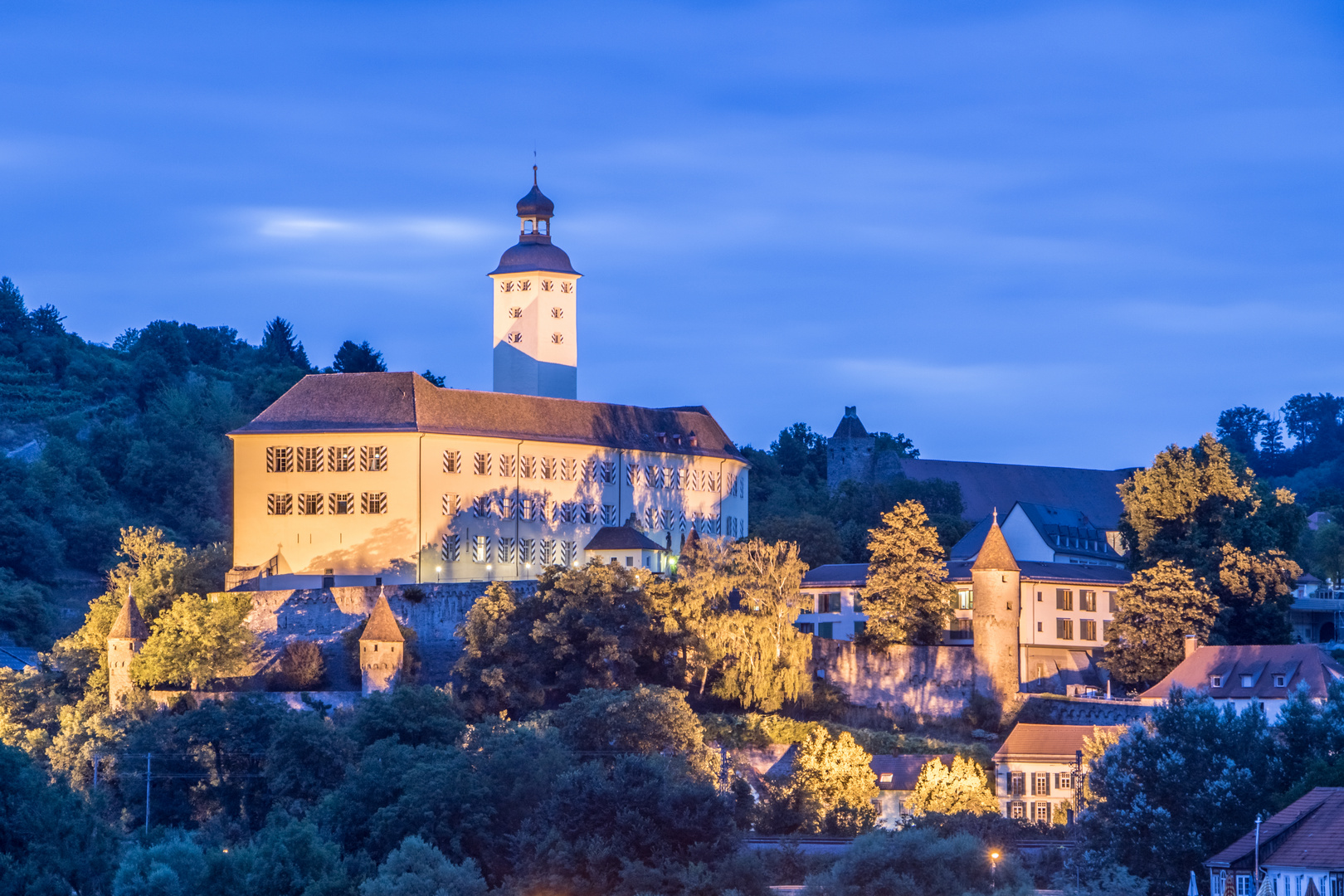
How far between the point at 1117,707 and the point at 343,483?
2574 centimetres

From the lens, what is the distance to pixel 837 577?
243 feet

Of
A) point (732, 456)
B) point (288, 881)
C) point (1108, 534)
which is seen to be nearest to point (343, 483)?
point (732, 456)

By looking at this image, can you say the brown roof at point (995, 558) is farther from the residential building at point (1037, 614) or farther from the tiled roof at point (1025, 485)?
the tiled roof at point (1025, 485)

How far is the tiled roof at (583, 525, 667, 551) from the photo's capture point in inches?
2928

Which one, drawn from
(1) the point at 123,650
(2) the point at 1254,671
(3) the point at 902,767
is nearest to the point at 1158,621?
(2) the point at 1254,671

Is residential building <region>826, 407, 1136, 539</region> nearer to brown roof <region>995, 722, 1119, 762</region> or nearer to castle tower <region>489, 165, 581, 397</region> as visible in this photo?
castle tower <region>489, 165, 581, 397</region>

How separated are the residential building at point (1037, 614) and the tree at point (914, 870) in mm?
20658

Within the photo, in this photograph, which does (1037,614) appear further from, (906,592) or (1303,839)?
(1303,839)

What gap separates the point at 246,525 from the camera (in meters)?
71.8

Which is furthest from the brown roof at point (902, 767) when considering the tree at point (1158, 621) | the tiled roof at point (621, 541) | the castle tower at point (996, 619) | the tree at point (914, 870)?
the tiled roof at point (621, 541)

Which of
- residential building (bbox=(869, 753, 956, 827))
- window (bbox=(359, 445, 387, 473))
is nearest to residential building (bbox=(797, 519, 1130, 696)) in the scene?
residential building (bbox=(869, 753, 956, 827))

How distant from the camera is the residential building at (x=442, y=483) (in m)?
70.9

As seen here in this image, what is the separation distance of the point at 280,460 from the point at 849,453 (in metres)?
45.0

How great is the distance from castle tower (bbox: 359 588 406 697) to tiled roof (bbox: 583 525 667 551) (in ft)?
40.0
